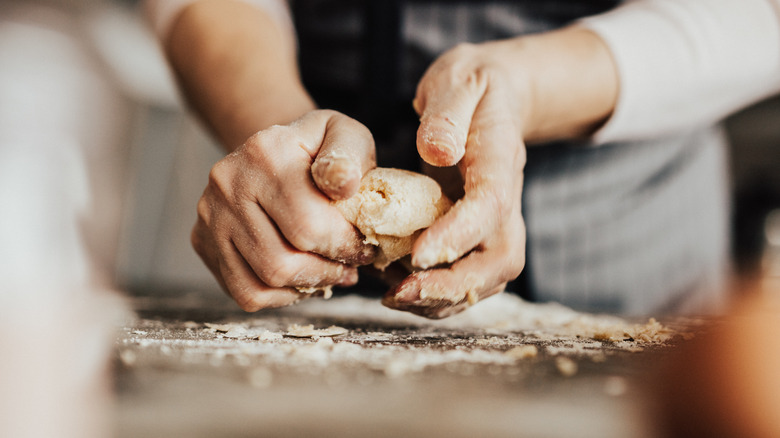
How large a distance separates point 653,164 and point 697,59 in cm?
25

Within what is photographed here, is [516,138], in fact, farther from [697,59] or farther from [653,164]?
[653,164]

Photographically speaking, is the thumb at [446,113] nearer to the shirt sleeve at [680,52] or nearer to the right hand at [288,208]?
the right hand at [288,208]

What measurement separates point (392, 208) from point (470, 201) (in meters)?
0.08

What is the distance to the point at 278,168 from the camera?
1.68 feet

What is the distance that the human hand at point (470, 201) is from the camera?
0.48m

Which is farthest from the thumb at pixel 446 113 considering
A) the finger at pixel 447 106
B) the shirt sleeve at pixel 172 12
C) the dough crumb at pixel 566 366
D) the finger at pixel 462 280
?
the shirt sleeve at pixel 172 12

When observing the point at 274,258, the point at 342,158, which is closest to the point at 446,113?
the point at 342,158

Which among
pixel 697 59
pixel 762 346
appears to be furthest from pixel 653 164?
pixel 762 346

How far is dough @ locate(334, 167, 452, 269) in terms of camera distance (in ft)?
1.73

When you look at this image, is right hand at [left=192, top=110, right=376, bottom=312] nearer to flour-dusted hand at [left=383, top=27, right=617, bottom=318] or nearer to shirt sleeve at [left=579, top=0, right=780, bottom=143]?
flour-dusted hand at [left=383, top=27, right=617, bottom=318]

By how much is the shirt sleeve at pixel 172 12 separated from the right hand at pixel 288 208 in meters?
0.50

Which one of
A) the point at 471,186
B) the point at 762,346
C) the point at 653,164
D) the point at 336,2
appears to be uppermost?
the point at 336,2

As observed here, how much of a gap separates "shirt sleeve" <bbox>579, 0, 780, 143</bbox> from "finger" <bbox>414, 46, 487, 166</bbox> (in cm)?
31

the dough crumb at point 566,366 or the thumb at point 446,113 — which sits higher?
the thumb at point 446,113
